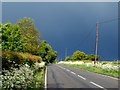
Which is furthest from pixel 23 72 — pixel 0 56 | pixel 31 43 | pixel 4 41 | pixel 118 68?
pixel 31 43

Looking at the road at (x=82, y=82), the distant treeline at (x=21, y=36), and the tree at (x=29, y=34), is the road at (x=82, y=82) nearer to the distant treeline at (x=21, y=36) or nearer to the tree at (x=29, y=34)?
the distant treeline at (x=21, y=36)

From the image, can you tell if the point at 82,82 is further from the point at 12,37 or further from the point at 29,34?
the point at 29,34

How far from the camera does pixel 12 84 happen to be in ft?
47.8

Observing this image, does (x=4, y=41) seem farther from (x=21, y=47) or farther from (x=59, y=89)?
(x=59, y=89)

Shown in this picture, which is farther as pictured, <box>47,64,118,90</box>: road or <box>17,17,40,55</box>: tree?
<box>17,17,40,55</box>: tree

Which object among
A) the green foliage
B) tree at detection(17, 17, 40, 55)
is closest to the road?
the green foliage

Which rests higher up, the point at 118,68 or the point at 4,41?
the point at 4,41

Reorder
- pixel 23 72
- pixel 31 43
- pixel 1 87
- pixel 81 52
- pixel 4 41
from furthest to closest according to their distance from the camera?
pixel 81 52, pixel 31 43, pixel 4 41, pixel 23 72, pixel 1 87

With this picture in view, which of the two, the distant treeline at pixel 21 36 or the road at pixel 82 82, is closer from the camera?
the road at pixel 82 82

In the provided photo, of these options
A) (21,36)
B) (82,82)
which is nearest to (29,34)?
(21,36)

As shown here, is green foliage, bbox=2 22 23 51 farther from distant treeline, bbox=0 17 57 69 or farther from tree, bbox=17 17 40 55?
tree, bbox=17 17 40 55

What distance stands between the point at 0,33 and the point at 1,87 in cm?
4287

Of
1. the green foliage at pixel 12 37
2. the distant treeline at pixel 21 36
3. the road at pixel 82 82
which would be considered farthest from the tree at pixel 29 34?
the road at pixel 82 82

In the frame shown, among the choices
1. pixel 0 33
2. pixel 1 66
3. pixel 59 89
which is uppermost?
pixel 0 33
